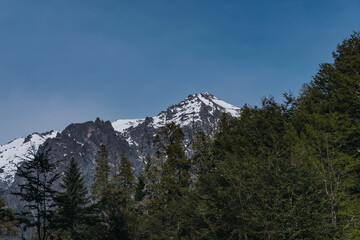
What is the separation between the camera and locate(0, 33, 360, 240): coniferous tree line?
14234 mm

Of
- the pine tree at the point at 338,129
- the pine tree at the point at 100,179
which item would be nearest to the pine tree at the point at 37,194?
the pine tree at the point at 338,129

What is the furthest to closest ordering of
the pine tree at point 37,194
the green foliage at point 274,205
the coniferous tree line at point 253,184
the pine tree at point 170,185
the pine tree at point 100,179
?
the pine tree at point 100,179
the pine tree at point 170,185
the pine tree at point 37,194
the coniferous tree line at point 253,184
the green foliage at point 274,205

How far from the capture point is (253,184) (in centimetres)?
1698

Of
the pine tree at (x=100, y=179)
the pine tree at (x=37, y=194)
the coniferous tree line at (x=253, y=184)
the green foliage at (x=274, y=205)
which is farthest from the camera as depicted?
the pine tree at (x=100, y=179)

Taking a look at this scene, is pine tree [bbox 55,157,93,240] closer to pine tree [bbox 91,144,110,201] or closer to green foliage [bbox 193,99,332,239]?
green foliage [bbox 193,99,332,239]

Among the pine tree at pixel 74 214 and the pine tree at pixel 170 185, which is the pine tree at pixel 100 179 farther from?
the pine tree at pixel 74 214

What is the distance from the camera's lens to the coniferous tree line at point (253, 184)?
14234 mm

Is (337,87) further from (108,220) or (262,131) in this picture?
(108,220)

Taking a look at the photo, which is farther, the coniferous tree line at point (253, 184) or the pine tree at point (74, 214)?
the pine tree at point (74, 214)

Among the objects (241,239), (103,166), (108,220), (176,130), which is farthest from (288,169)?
(103,166)

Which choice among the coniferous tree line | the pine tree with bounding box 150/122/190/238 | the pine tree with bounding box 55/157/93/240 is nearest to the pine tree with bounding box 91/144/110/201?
the coniferous tree line

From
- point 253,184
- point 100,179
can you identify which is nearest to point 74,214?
point 253,184

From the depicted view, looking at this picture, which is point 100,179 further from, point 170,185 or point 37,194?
point 37,194

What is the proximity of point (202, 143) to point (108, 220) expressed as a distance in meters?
23.3
